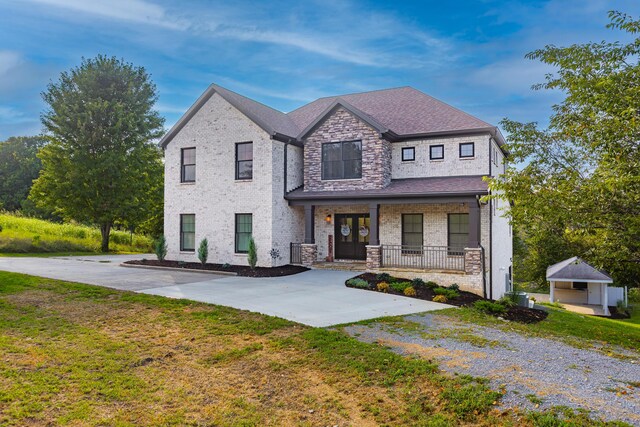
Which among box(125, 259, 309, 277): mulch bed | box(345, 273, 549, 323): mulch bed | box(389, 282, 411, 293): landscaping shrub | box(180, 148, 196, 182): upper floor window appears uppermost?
box(180, 148, 196, 182): upper floor window

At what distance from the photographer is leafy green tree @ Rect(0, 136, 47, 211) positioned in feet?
162

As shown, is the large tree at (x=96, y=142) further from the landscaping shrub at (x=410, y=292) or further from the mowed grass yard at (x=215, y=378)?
the landscaping shrub at (x=410, y=292)

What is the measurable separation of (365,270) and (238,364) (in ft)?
36.9

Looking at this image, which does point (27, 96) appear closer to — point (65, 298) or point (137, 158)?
point (137, 158)

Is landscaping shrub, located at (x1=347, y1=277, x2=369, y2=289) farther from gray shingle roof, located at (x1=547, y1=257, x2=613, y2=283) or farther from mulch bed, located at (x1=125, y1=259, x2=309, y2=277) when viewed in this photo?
gray shingle roof, located at (x1=547, y1=257, x2=613, y2=283)

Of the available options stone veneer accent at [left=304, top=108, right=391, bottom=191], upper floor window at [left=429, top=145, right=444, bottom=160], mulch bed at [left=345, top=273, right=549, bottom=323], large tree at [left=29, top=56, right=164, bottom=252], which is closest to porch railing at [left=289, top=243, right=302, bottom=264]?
stone veneer accent at [left=304, top=108, right=391, bottom=191]

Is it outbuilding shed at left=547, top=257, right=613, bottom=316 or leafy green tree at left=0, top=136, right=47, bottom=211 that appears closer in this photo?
outbuilding shed at left=547, top=257, right=613, bottom=316

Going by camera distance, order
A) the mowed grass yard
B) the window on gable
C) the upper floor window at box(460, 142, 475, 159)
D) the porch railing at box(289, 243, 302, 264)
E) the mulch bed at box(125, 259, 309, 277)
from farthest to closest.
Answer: the porch railing at box(289, 243, 302, 264) < the upper floor window at box(460, 142, 475, 159) < the window on gable < the mulch bed at box(125, 259, 309, 277) < the mowed grass yard

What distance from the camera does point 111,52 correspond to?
28500mm

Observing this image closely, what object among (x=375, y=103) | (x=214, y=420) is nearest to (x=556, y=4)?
(x=375, y=103)

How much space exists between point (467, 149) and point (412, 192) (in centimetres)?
361

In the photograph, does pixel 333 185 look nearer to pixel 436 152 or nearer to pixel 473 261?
pixel 436 152

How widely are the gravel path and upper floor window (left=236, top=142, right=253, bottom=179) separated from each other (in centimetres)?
1170

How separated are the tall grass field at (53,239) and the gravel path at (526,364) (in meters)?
23.6
